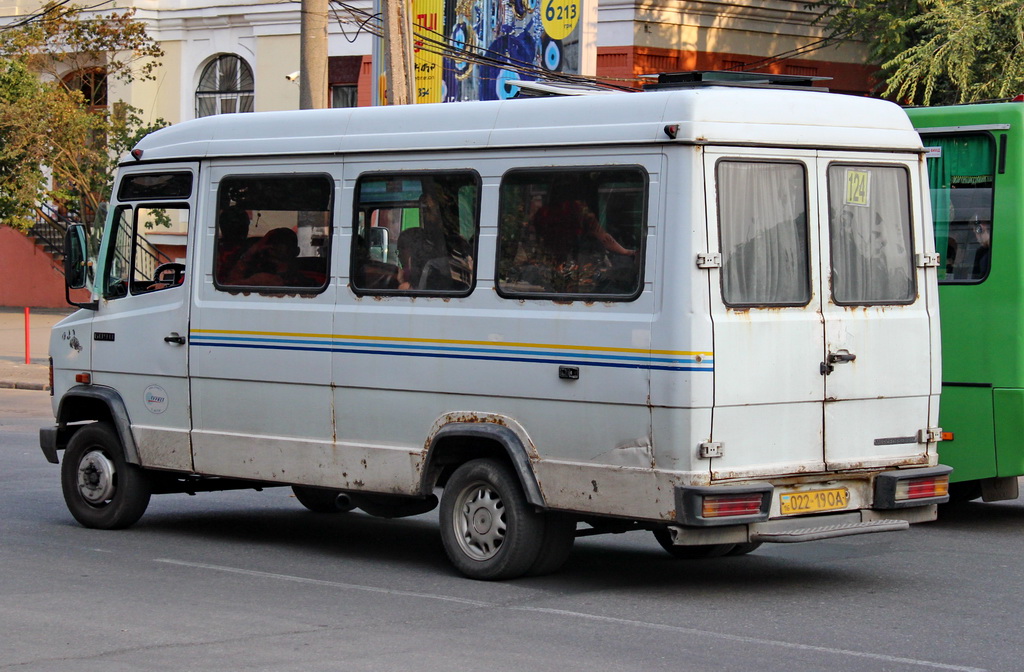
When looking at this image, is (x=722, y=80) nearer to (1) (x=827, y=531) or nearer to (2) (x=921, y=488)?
(2) (x=921, y=488)

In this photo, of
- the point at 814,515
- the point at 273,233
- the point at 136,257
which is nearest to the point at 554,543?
the point at 814,515

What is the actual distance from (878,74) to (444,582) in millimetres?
19701

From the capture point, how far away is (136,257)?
34.4ft

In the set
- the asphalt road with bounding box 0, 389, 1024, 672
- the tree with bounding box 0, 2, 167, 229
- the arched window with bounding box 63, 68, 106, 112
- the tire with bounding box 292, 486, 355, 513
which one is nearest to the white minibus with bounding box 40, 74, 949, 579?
the asphalt road with bounding box 0, 389, 1024, 672

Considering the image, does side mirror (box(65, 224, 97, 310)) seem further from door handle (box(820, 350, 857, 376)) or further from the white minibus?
door handle (box(820, 350, 857, 376))

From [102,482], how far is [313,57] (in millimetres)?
7446

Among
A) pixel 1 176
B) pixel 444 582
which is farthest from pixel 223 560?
pixel 1 176

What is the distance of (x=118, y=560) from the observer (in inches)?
367

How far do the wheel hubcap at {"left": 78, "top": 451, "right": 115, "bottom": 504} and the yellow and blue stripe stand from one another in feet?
4.12

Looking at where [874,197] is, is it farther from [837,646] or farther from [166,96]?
[166,96]

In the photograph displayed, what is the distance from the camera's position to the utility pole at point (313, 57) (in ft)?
54.6

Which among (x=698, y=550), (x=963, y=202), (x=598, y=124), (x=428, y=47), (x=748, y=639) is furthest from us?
(x=428, y=47)

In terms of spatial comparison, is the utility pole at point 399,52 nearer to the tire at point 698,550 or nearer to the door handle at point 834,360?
the tire at point 698,550

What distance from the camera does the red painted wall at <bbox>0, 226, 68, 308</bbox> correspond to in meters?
37.8
